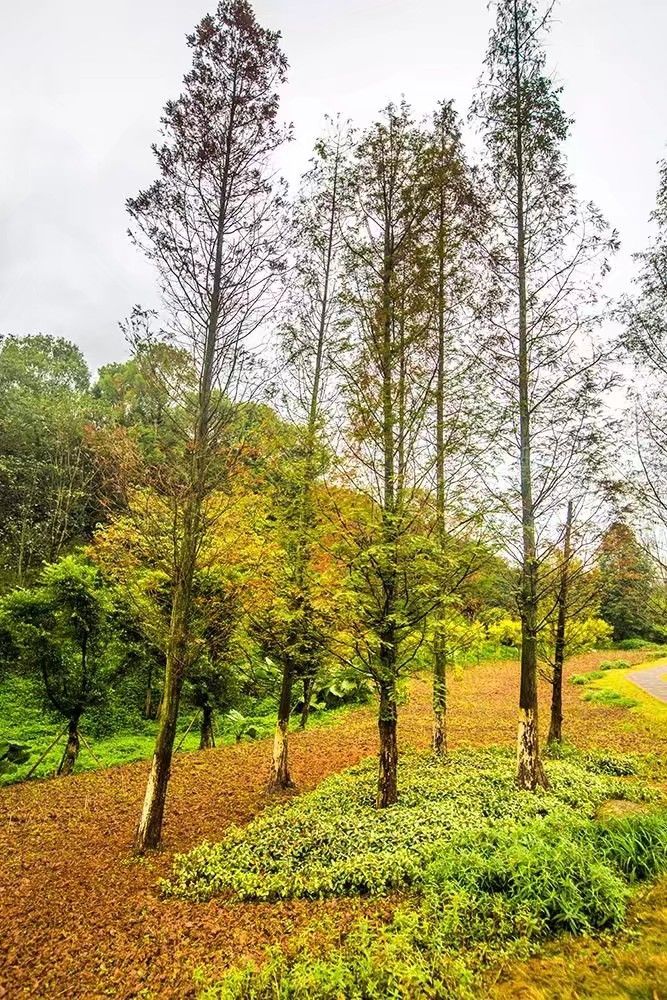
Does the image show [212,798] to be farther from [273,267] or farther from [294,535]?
[273,267]

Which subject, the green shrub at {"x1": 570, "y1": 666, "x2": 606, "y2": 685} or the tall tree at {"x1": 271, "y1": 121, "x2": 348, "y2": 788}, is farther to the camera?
the green shrub at {"x1": 570, "y1": 666, "x2": 606, "y2": 685}

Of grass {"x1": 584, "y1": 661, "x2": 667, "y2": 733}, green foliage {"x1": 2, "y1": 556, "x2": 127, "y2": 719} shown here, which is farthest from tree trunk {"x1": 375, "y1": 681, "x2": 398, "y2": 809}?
grass {"x1": 584, "y1": 661, "x2": 667, "y2": 733}

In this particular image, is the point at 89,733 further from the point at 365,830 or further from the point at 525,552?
the point at 525,552

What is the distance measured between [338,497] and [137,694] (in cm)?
1747

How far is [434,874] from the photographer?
540cm

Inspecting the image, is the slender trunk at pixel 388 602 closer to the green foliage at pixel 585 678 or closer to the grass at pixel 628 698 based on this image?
the grass at pixel 628 698

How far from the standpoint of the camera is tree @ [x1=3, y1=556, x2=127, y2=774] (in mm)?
12484

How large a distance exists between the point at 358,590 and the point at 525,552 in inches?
133

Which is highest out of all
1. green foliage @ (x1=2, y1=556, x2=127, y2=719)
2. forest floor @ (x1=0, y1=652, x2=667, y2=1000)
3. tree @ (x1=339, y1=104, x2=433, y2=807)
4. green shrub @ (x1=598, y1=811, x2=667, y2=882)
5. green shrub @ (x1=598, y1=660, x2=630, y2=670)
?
tree @ (x1=339, y1=104, x2=433, y2=807)

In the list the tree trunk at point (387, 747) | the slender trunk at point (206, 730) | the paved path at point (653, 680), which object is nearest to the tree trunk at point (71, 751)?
the slender trunk at point (206, 730)

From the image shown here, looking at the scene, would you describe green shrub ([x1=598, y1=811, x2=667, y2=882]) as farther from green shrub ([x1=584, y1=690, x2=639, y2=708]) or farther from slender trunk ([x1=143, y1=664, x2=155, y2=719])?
slender trunk ([x1=143, y1=664, x2=155, y2=719])

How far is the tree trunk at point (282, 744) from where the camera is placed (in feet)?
33.3

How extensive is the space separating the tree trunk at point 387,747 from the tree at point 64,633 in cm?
853

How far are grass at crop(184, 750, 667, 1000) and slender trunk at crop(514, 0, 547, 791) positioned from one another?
2.10 feet
